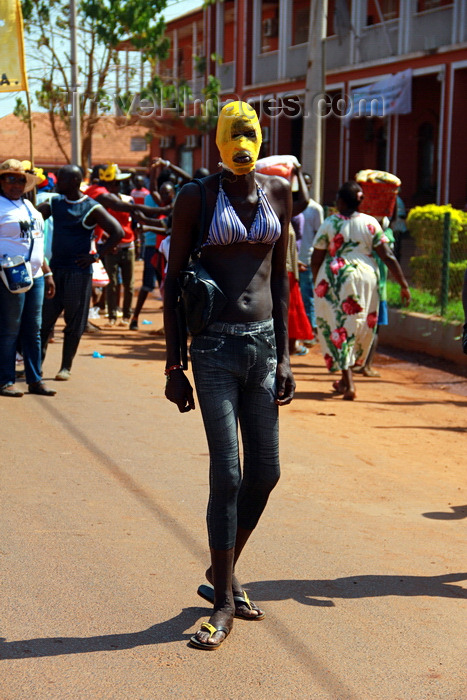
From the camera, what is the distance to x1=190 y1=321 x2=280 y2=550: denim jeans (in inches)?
157

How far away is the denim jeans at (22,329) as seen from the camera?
8.77 meters

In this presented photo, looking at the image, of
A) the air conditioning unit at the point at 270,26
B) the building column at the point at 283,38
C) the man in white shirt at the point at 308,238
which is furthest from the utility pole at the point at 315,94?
Answer: the air conditioning unit at the point at 270,26

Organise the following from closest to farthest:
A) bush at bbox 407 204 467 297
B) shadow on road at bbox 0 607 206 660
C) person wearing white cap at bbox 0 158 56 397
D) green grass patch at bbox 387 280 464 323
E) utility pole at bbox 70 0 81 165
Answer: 1. shadow on road at bbox 0 607 206 660
2. person wearing white cap at bbox 0 158 56 397
3. green grass patch at bbox 387 280 464 323
4. bush at bbox 407 204 467 297
5. utility pole at bbox 70 0 81 165

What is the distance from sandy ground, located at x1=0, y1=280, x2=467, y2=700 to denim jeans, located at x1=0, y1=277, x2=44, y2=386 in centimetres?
34

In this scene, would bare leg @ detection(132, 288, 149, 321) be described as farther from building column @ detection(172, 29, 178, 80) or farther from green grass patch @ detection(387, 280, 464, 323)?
building column @ detection(172, 29, 178, 80)

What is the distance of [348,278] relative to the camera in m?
9.31

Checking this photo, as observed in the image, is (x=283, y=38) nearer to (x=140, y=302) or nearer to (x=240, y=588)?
(x=140, y=302)

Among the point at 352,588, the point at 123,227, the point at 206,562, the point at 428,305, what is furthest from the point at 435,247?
the point at 352,588

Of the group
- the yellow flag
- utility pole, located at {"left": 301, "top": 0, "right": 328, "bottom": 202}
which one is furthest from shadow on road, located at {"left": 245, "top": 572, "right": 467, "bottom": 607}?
utility pole, located at {"left": 301, "top": 0, "right": 328, "bottom": 202}

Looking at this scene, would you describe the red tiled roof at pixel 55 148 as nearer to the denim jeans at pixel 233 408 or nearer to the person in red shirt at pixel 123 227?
the person in red shirt at pixel 123 227

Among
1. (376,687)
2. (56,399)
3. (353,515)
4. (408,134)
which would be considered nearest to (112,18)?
(408,134)

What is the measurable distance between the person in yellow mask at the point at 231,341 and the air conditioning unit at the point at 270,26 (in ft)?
107

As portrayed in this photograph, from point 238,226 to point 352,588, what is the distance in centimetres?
171

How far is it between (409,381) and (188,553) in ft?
20.5
